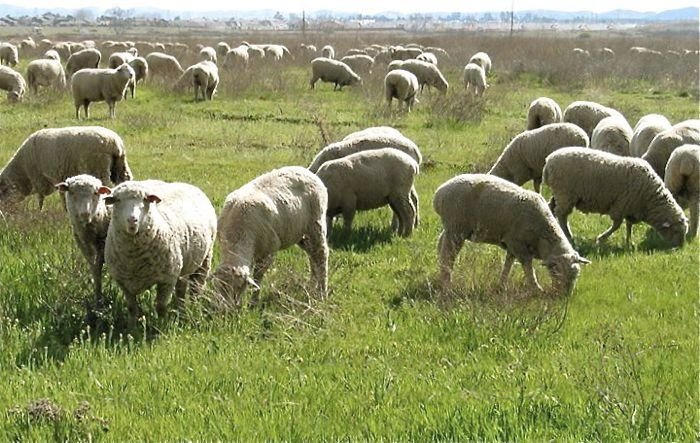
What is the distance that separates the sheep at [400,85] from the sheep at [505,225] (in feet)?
46.0

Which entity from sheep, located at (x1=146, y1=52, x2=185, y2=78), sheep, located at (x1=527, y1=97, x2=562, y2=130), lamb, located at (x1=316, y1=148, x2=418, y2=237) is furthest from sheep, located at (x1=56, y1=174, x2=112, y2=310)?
sheep, located at (x1=146, y1=52, x2=185, y2=78)

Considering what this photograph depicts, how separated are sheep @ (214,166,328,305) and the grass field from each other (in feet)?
0.86

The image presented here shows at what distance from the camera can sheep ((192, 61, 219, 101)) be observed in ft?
80.0

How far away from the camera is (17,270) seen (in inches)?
294

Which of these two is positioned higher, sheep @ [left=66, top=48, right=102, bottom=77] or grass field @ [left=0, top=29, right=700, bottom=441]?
sheep @ [left=66, top=48, right=102, bottom=77]

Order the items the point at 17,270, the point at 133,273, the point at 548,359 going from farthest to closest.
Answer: the point at 17,270
the point at 133,273
the point at 548,359

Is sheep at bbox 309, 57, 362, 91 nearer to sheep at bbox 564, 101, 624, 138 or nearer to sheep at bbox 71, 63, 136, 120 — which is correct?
sheep at bbox 71, 63, 136, 120

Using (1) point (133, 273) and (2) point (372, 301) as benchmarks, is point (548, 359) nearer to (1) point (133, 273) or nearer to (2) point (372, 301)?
(2) point (372, 301)

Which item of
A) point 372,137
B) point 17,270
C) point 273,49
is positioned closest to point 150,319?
point 17,270

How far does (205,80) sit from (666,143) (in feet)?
53.3

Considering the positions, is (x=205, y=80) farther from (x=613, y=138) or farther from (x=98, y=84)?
(x=613, y=138)

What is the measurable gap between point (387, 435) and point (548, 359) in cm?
170

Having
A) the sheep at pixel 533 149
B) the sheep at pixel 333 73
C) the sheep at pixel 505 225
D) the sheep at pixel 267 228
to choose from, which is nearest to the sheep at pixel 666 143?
the sheep at pixel 533 149

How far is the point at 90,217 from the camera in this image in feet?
21.5
